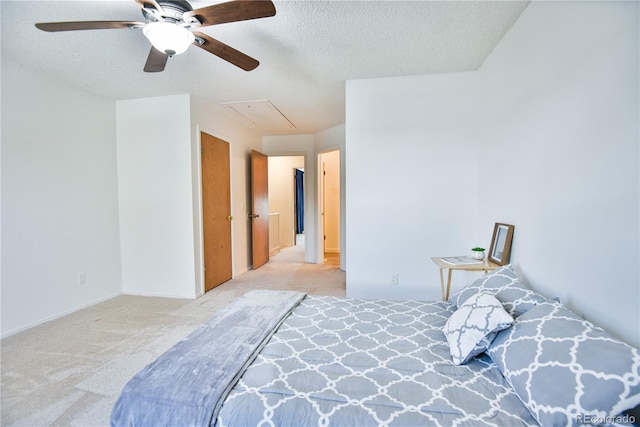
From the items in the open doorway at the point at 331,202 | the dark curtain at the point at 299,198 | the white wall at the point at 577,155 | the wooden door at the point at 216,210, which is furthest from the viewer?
the dark curtain at the point at 299,198

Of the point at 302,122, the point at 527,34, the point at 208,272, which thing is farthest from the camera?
the point at 302,122

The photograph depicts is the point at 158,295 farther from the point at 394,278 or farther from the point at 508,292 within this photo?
the point at 508,292

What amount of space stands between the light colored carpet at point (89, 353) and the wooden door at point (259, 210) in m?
1.23

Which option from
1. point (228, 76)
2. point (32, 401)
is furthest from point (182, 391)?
point (228, 76)

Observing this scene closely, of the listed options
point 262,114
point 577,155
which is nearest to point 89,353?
point 262,114

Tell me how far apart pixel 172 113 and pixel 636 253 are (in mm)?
3904

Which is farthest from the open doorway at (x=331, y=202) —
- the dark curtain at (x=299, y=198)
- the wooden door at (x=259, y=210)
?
the dark curtain at (x=299, y=198)

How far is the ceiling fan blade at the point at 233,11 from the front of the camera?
1337 mm

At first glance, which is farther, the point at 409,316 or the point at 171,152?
the point at 171,152

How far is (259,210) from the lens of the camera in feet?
15.9

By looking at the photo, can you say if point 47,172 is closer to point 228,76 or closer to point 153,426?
point 228,76

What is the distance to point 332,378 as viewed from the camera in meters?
1.03

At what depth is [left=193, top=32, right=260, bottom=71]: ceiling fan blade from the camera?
66.0 inches

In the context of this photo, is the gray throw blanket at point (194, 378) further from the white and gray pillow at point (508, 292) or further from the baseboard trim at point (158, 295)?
the baseboard trim at point (158, 295)
